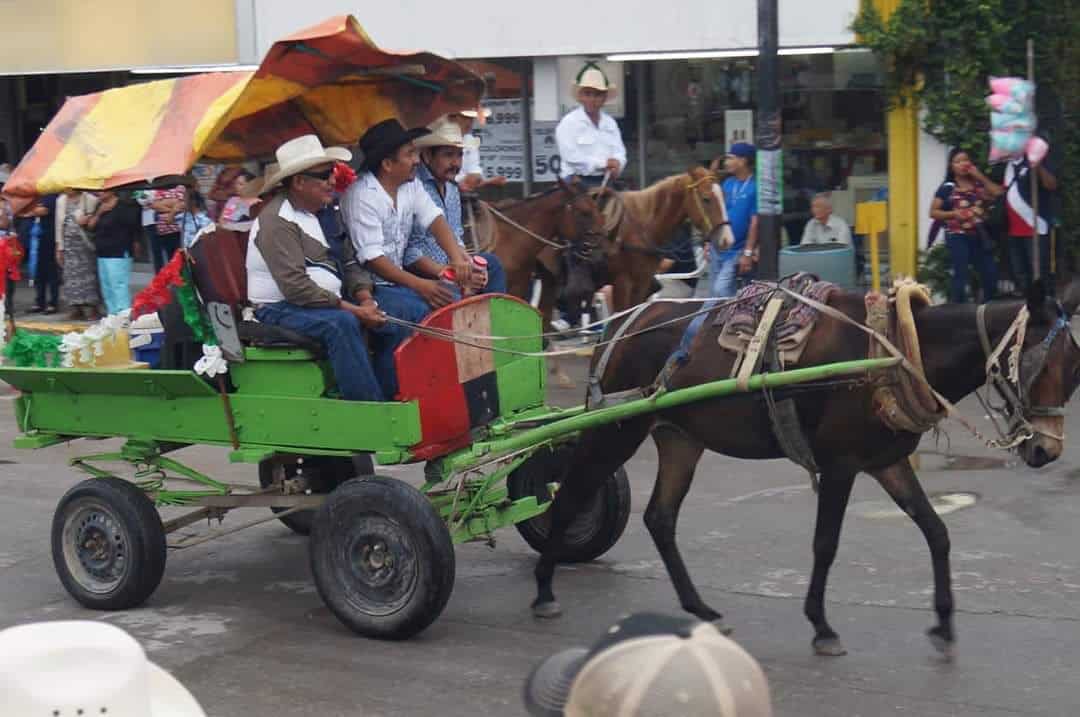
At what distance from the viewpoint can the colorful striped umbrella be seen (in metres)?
6.82

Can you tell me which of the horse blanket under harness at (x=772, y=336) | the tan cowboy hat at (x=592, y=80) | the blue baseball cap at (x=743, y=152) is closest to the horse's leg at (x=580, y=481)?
the horse blanket under harness at (x=772, y=336)

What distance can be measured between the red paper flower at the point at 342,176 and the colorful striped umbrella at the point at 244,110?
0.43 m

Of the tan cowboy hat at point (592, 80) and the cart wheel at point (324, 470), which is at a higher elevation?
the tan cowboy hat at point (592, 80)

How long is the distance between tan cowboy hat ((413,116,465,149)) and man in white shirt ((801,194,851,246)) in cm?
669

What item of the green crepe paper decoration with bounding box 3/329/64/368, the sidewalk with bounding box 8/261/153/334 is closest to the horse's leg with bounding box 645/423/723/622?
the green crepe paper decoration with bounding box 3/329/64/368

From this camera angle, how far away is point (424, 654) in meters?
6.57

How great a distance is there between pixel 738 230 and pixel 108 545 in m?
7.73

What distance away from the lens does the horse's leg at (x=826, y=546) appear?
641 cm

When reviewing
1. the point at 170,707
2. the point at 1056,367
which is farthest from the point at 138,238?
the point at 170,707

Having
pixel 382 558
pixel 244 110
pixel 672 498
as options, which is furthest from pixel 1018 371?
pixel 244 110

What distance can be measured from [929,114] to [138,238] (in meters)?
8.41

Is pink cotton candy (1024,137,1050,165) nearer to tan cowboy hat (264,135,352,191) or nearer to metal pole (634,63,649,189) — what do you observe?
metal pole (634,63,649,189)

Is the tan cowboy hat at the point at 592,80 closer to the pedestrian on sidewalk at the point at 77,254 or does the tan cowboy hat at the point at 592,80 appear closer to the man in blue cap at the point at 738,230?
the man in blue cap at the point at 738,230

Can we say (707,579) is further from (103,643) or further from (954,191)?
(954,191)
